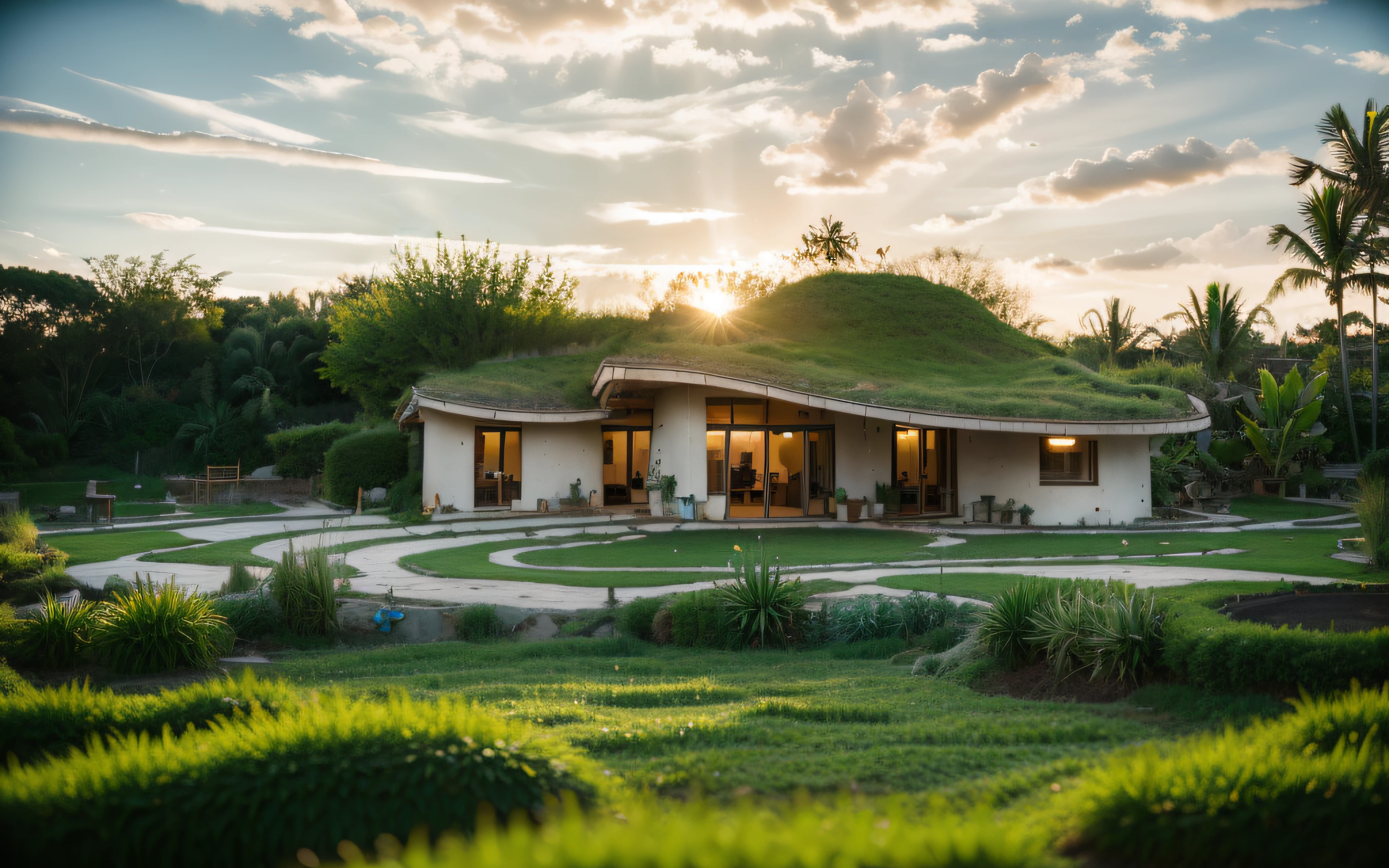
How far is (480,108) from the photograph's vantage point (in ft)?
65.0

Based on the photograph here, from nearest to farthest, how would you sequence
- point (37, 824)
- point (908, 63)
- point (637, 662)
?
point (37, 824) < point (637, 662) < point (908, 63)

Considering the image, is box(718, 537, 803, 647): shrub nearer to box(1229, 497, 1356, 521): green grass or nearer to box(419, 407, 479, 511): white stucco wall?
box(419, 407, 479, 511): white stucco wall

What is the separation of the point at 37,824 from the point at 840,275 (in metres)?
39.9

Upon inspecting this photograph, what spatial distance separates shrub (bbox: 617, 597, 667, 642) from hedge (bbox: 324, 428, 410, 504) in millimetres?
22528

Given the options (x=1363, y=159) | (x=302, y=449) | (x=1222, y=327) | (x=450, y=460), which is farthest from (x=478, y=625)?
(x=1222, y=327)

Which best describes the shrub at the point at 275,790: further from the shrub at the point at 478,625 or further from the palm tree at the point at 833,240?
the palm tree at the point at 833,240

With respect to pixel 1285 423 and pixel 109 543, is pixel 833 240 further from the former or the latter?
pixel 109 543

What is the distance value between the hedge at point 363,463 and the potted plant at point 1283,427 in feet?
98.1

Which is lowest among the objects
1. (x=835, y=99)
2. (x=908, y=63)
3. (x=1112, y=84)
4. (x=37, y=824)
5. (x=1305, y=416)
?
(x=37, y=824)

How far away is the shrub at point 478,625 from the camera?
1002 cm

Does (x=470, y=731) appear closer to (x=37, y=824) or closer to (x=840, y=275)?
(x=37, y=824)

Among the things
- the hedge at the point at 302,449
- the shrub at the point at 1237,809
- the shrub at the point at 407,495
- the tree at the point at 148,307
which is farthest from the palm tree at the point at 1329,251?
the tree at the point at 148,307

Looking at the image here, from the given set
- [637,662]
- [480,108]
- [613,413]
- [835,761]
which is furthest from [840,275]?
[835,761]

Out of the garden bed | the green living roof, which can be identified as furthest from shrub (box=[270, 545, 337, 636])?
the green living roof
